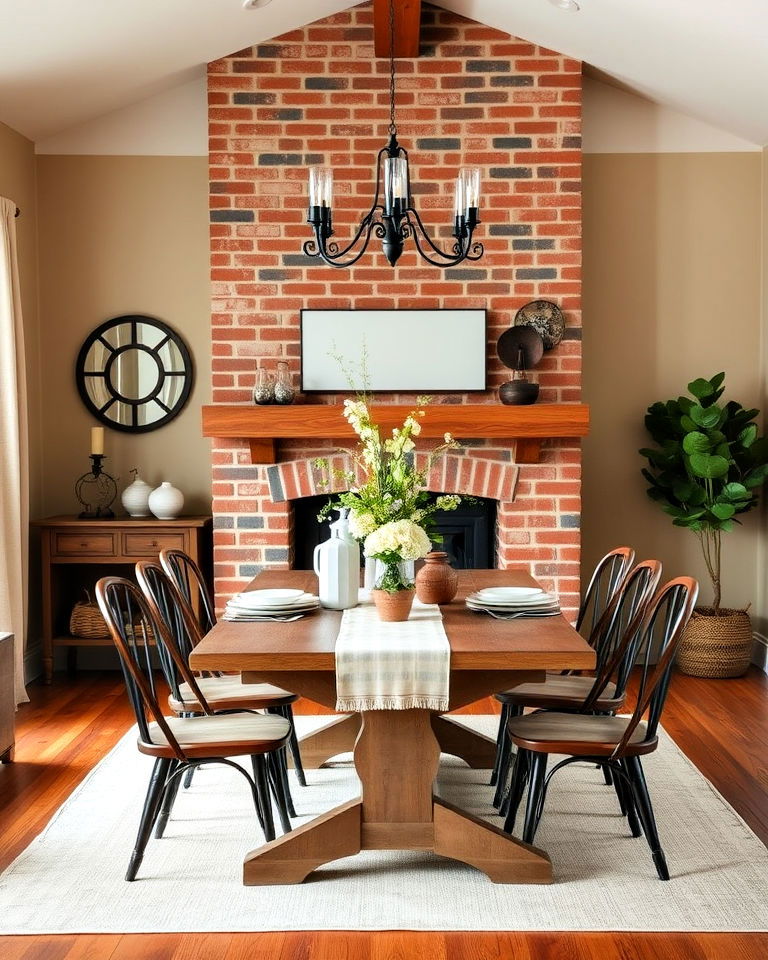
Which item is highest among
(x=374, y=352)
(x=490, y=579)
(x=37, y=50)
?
(x=37, y=50)

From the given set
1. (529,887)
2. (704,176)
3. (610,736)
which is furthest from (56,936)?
(704,176)

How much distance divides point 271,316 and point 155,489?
3.66 ft

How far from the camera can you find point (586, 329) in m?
5.51

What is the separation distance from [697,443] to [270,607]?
8.85 ft

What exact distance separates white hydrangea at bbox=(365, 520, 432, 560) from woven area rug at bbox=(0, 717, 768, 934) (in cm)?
90

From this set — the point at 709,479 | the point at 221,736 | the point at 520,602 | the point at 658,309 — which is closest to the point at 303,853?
the point at 221,736

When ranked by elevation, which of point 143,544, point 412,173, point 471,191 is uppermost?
point 412,173

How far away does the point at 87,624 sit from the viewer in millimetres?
5156

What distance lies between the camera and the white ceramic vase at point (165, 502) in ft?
17.2

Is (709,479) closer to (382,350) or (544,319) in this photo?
(544,319)

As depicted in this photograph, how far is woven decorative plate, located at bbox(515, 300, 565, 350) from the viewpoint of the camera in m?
5.03

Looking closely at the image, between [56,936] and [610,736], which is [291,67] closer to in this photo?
[610,736]

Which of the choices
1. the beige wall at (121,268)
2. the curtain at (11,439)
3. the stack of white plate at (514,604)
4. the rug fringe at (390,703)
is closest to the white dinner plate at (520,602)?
the stack of white plate at (514,604)

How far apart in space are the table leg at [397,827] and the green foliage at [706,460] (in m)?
2.66
